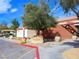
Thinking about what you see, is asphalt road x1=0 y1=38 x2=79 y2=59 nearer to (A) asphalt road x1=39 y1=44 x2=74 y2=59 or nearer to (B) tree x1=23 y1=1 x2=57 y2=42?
(A) asphalt road x1=39 y1=44 x2=74 y2=59

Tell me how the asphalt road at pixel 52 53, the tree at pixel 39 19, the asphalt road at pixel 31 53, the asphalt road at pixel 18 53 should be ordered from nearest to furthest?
the asphalt road at pixel 52 53, the asphalt road at pixel 31 53, the asphalt road at pixel 18 53, the tree at pixel 39 19

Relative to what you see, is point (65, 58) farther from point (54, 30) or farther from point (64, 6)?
point (54, 30)

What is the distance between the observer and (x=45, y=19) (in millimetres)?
37281

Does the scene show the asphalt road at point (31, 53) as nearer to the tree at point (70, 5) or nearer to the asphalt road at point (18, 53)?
the asphalt road at point (18, 53)

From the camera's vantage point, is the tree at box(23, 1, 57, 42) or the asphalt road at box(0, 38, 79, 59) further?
the tree at box(23, 1, 57, 42)

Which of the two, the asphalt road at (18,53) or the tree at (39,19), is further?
the tree at (39,19)

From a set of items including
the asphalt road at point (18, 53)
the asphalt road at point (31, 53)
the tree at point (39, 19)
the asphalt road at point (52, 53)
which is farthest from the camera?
the tree at point (39, 19)

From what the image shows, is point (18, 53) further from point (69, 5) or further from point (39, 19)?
point (39, 19)

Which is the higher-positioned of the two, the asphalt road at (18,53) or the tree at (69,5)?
the tree at (69,5)

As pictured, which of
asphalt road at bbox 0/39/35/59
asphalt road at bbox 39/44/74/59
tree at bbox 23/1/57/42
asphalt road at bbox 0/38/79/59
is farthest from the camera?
tree at bbox 23/1/57/42

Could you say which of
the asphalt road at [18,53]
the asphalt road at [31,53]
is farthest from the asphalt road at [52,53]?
the asphalt road at [18,53]

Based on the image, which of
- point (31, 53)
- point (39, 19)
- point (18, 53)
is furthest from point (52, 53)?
point (39, 19)

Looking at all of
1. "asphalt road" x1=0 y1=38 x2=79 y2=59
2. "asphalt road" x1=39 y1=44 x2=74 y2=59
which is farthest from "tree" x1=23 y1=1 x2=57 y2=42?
"asphalt road" x1=39 y1=44 x2=74 y2=59

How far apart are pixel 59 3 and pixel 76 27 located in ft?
83.0
